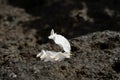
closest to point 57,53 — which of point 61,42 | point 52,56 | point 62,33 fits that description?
point 52,56

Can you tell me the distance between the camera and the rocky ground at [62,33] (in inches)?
102

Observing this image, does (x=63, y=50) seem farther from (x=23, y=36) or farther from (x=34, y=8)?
(x=34, y=8)

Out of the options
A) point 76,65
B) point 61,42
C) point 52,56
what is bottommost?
point 76,65

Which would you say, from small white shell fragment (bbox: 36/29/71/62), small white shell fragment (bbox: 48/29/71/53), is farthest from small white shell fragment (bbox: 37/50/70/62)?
small white shell fragment (bbox: 48/29/71/53)

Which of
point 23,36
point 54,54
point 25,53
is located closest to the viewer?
point 54,54

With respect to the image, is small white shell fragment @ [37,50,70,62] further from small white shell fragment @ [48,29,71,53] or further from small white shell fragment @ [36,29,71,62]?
small white shell fragment @ [48,29,71,53]

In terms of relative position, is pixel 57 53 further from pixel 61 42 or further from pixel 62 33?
pixel 62 33

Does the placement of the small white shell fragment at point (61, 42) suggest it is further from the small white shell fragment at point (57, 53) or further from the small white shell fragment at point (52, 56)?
the small white shell fragment at point (52, 56)

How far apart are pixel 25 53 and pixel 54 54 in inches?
12.2

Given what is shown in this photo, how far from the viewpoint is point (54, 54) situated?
2842 millimetres

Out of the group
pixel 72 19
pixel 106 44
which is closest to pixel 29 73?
pixel 106 44

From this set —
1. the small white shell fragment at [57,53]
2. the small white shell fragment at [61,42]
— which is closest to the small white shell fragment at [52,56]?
the small white shell fragment at [57,53]

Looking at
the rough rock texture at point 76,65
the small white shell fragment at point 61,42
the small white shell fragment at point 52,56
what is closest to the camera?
the rough rock texture at point 76,65

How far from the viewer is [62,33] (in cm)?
459
